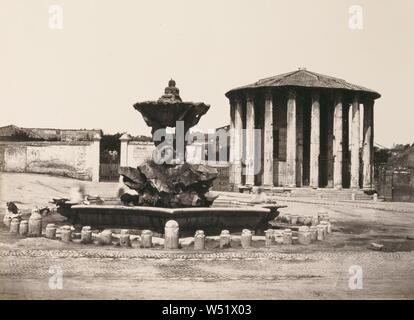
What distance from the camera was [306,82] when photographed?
4038 cm

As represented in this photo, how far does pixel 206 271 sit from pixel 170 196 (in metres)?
4.56

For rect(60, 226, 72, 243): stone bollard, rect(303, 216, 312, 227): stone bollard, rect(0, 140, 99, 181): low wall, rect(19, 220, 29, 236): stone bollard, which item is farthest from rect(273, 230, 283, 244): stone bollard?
rect(0, 140, 99, 181): low wall

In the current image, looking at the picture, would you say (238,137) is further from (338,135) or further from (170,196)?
(170,196)

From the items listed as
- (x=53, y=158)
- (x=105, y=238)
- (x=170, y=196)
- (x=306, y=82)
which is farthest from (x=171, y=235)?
(x=306, y=82)

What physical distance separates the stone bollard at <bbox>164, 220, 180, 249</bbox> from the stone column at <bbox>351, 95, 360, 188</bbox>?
28.2m

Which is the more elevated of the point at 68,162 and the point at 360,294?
the point at 68,162

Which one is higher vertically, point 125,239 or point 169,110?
point 169,110

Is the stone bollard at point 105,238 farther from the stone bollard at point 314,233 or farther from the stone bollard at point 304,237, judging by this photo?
the stone bollard at point 314,233

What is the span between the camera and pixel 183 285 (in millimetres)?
11789

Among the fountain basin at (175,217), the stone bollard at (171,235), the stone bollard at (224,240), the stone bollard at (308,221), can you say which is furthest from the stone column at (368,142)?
the stone bollard at (171,235)

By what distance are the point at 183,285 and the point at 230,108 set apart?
32.9m
